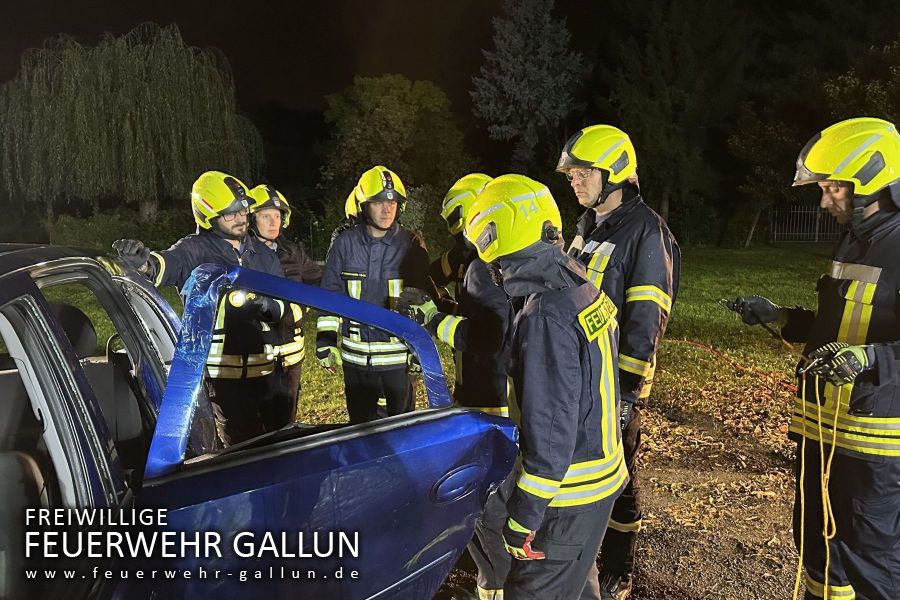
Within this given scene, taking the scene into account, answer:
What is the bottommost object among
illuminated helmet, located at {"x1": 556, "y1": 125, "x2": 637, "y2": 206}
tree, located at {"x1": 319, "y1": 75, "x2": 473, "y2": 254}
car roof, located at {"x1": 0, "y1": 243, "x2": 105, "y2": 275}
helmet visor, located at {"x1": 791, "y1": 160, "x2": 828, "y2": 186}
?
car roof, located at {"x1": 0, "y1": 243, "x2": 105, "y2": 275}

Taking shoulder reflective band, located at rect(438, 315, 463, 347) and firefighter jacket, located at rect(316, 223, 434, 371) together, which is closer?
shoulder reflective band, located at rect(438, 315, 463, 347)

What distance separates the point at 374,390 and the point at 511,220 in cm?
220

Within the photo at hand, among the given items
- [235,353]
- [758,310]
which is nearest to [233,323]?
[235,353]

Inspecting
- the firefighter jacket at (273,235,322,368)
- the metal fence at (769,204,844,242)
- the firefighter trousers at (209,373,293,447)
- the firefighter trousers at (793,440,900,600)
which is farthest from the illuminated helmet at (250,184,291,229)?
the metal fence at (769,204,844,242)

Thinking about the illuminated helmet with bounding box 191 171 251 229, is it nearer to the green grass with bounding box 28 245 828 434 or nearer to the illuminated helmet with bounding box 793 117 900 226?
the green grass with bounding box 28 245 828 434

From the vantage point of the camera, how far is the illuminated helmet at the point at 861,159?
2.68 metres

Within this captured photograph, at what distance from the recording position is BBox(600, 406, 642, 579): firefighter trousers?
3.42 meters

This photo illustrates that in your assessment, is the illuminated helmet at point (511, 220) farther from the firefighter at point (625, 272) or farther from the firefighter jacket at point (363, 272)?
the firefighter jacket at point (363, 272)

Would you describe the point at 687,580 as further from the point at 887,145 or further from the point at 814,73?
the point at 814,73

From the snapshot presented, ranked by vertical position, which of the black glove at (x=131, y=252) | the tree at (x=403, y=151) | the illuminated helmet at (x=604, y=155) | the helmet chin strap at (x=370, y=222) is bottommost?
the black glove at (x=131, y=252)

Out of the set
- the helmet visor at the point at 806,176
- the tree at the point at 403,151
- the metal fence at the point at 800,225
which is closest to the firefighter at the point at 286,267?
the helmet visor at the point at 806,176

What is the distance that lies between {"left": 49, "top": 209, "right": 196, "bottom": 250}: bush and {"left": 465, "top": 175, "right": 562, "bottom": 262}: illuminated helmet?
64.1 ft

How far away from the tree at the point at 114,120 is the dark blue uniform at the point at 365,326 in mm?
18921

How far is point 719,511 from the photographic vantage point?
4223mm
